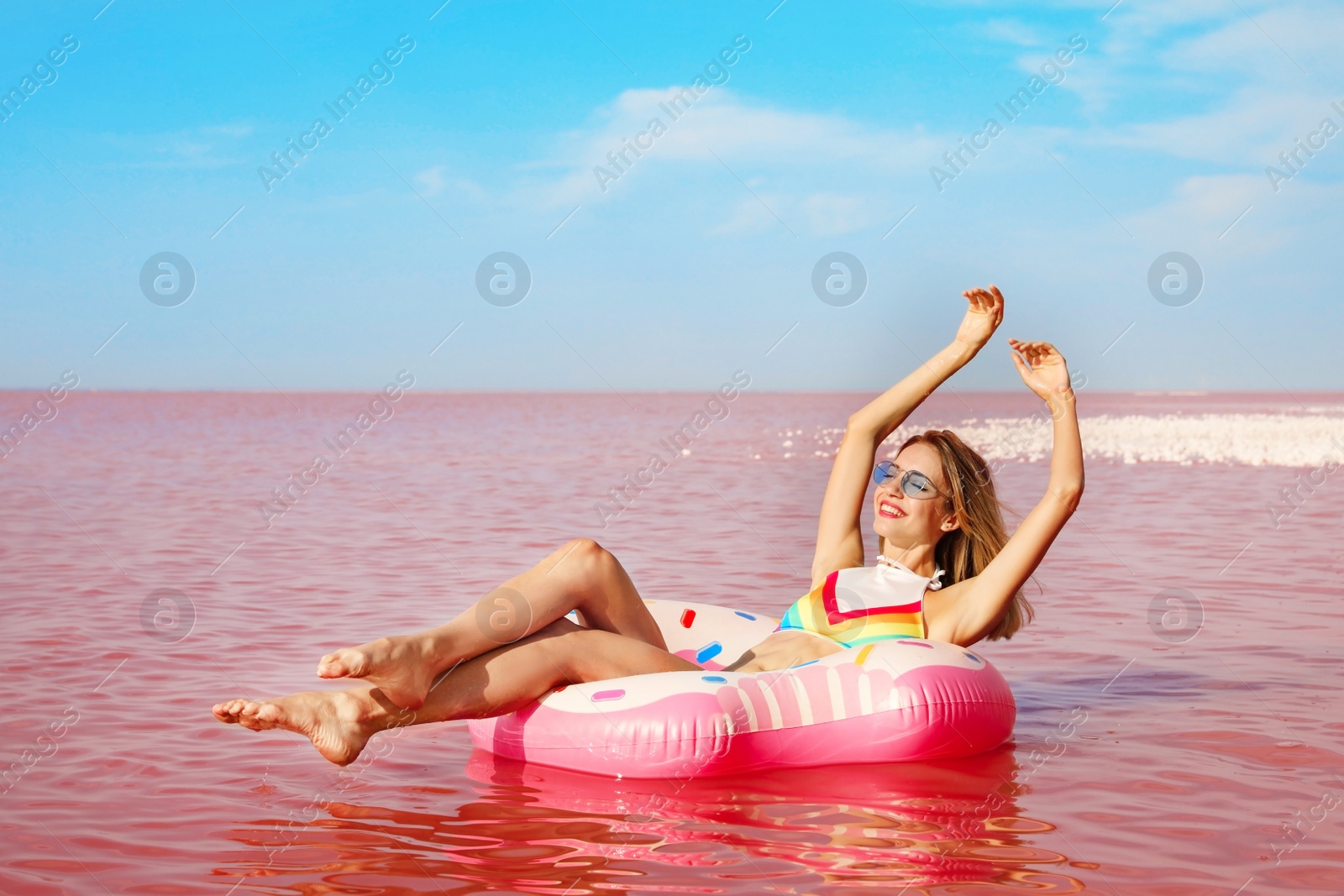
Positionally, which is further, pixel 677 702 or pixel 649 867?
pixel 677 702

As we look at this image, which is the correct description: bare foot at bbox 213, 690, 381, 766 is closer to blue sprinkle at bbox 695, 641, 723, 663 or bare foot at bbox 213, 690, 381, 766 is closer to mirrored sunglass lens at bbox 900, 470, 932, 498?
blue sprinkle at bbox 695, 641, 723, 663

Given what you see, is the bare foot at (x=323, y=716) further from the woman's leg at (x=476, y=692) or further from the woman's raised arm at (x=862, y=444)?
the woman's raised arm at (x=862, y=444)

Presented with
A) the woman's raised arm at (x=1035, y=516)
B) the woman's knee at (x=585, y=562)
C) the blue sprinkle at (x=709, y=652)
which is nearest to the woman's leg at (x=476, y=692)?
the woman's knee at (x=585, y=562)

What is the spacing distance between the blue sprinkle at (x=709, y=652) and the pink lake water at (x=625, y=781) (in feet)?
2.74

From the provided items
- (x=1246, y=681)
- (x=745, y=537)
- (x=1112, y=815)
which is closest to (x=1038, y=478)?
(x=745, y=537)

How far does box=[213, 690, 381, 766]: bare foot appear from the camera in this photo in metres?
3.10

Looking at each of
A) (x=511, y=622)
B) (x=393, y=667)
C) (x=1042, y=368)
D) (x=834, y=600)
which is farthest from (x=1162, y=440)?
(x=393, y=667)

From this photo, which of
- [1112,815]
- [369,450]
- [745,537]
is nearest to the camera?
[1112,815]

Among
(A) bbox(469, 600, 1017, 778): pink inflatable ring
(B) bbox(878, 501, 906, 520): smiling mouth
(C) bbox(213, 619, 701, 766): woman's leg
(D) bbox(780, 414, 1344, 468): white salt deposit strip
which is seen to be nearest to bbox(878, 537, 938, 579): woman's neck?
(B) bbox(878, 501, 906, 520): smiling mouth

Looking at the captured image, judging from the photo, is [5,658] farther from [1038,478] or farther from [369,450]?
[369,450]

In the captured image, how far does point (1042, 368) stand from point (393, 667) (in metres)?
2.16

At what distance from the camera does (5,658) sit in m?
4.87

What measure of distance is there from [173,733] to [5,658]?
1344 mm

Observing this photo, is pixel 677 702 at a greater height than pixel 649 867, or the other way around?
pixel 677 702
